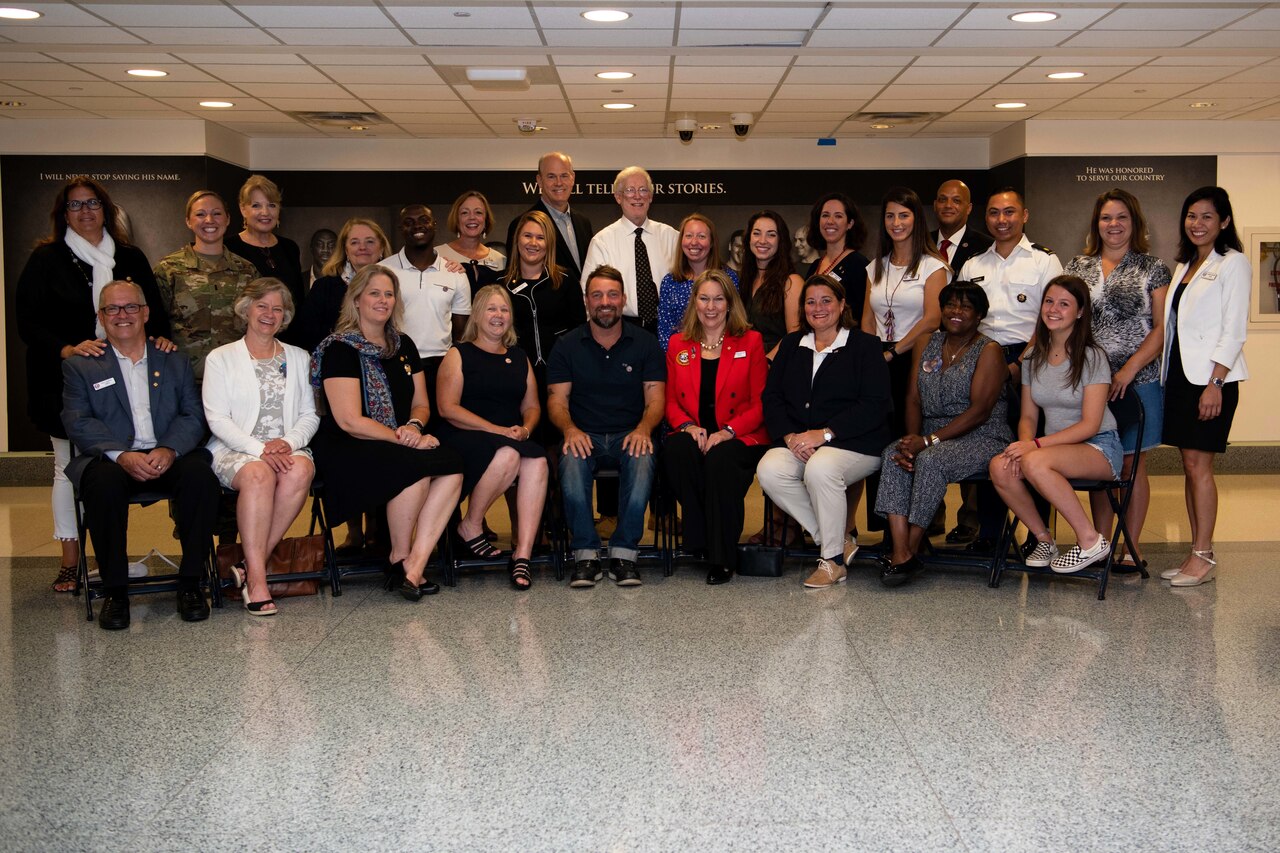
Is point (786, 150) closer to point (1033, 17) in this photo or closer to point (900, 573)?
point (1033, 17)

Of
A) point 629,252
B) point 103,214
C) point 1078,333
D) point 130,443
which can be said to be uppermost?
point 103,214

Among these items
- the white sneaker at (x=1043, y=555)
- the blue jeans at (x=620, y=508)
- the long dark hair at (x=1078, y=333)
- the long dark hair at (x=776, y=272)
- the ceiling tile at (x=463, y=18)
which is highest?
the ceiling tile at (x=463, y=18)

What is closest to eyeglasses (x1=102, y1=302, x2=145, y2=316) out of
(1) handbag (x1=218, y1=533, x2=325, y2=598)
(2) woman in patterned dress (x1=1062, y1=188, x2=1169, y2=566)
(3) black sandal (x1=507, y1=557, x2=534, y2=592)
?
(1) handbag (x1=218, y1=533, x2=325, y2=598)

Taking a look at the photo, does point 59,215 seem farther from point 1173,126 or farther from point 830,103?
point 1173,126

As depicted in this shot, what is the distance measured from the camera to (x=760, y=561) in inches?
212

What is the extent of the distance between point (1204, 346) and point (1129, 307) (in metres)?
0.38

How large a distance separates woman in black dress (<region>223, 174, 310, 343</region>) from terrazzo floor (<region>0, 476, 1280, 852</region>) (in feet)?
5.42

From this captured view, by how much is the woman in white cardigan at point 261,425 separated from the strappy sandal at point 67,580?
34.0 inches

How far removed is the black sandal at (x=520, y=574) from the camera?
5156mm

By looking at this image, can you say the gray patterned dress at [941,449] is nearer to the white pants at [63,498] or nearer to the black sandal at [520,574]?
the black sandal at [520,574]

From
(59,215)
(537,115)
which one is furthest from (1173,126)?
(59,215)

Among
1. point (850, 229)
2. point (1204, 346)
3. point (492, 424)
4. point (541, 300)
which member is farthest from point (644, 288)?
point (1204, 346)

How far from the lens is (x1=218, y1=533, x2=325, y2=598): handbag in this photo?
5.08m

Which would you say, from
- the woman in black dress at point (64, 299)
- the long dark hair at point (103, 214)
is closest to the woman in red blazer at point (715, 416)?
the woman in black dress at point (64, 299)
